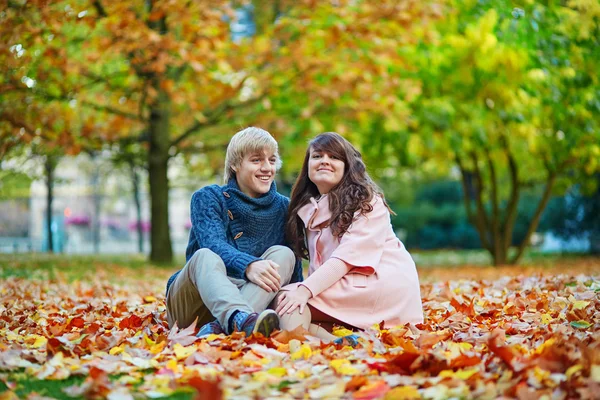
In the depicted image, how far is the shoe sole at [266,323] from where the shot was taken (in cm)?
357

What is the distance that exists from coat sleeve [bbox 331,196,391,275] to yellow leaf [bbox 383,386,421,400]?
1.36 metres

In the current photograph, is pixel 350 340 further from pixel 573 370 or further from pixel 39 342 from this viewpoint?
pixel 39 342

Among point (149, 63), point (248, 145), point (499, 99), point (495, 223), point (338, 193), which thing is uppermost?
point (149, 63)

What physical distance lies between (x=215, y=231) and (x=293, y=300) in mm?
645

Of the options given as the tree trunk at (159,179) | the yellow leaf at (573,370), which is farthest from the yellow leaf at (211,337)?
the tree trunk at (159,179)

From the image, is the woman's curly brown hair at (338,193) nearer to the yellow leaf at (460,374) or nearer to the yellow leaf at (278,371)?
the yellow leaf at (278,371)

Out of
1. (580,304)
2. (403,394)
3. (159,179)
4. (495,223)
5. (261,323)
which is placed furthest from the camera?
(495,223)

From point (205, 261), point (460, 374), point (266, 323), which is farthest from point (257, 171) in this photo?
point (460, 374)

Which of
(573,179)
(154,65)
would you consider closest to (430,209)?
(573,179)

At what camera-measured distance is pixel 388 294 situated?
13.3 ft

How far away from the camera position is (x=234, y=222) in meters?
4.28

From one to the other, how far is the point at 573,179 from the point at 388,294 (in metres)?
13.3

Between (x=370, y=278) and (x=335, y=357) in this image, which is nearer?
(x=335, y=357)

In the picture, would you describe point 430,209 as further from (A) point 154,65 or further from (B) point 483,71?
(A) point 154,65
